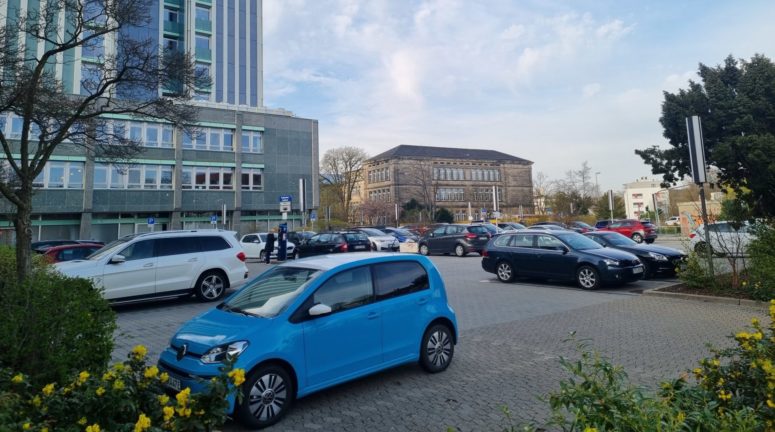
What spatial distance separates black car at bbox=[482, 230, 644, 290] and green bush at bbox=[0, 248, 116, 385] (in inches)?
465

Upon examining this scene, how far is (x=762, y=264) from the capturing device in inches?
375

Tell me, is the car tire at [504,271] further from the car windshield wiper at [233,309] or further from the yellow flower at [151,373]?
the yellow flower at [151,373]

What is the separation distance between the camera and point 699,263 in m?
11.4

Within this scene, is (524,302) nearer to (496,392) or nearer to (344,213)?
(496,392)

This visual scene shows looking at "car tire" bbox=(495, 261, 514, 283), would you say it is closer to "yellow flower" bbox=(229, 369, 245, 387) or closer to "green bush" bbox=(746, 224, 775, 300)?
"green bush" bbox=(746, 224, 775, 300)

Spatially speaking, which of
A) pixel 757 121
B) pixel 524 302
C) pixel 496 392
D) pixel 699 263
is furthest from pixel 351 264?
pixel 757 121

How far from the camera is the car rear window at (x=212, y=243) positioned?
1201 centimetres

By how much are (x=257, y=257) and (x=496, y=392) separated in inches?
961

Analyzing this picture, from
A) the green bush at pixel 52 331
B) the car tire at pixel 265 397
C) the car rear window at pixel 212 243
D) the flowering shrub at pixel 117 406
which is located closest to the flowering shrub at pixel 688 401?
the flowering shrub at pixel 117 406

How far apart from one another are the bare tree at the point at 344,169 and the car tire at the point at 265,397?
227ft

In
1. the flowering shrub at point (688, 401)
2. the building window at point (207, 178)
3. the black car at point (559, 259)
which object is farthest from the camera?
the building window at point (207, 178)

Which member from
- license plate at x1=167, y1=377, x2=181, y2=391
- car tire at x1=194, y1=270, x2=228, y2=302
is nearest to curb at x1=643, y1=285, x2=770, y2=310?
license plate at x1=167, y1=377, x2=181, y2=391

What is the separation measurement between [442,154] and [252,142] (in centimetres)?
6587

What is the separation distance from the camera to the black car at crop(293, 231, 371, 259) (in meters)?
22.2
